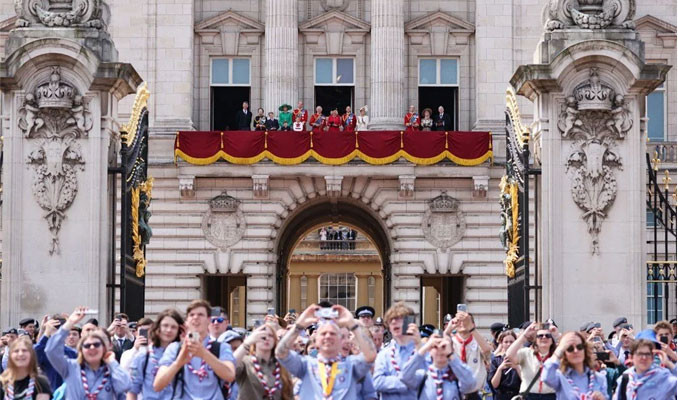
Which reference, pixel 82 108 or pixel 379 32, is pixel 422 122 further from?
pixel 82 108

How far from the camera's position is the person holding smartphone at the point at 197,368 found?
46.5ft

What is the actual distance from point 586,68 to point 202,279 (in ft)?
82.8

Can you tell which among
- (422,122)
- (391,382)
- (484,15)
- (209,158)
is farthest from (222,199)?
(391,382)

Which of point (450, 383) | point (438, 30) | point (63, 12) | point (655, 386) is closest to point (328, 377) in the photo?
point (450, 383)

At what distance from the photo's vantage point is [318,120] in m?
46.8

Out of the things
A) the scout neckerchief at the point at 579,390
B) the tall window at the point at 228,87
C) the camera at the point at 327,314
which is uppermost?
the tall window at the point at 228,87

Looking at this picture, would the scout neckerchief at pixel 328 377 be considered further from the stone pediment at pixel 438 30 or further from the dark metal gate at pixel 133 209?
the stone pediment at pixel 438 30

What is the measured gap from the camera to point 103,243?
78.6ft

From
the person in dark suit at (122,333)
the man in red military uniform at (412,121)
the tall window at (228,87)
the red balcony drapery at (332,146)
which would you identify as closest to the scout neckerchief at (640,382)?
the person in dark suit at (122,333)

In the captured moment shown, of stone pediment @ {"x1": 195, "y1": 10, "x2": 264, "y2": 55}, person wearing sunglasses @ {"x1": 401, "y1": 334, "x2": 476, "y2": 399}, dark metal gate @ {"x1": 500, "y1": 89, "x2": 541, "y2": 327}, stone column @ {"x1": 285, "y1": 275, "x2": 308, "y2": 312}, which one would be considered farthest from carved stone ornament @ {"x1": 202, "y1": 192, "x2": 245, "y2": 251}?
person wearing sunglasses @ {"x1": 401, "y1": 334, "x2": 476, "y2": 399}

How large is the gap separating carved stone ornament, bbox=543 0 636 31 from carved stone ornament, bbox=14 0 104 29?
6634mm

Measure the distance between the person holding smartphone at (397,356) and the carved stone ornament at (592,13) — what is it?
33.6ft

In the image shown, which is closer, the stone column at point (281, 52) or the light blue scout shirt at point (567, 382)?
the light blue scout shirt at point (567, 382)

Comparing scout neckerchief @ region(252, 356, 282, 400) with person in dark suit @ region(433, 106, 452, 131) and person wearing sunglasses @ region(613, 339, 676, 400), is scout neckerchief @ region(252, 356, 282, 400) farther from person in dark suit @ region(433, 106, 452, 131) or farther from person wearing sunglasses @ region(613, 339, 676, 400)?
person in dark suit @ region(433, 106, 452, 131)
